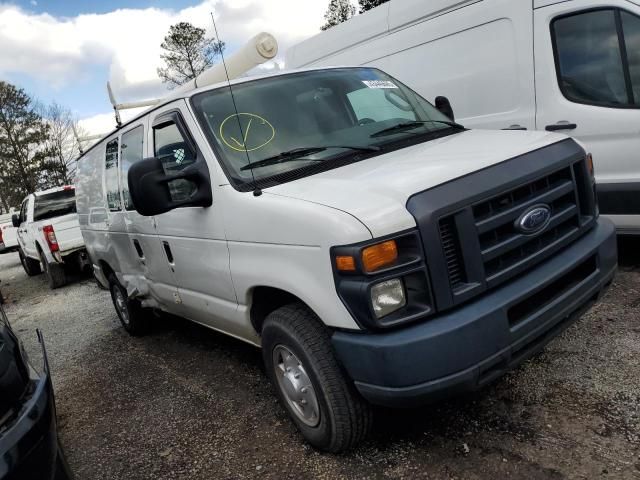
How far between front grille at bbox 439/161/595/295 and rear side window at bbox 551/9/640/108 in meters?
1.95

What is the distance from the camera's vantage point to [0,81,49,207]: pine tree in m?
36.5

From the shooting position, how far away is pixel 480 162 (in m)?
2.49

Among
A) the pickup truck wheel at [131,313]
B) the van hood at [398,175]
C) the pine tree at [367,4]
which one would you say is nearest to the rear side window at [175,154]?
the van hood at [398,175]

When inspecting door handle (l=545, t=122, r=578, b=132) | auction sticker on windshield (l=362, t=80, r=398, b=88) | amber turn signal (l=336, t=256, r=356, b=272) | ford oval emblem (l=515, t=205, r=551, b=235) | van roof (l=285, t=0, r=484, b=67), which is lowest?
ford oval emblem (l=515, t=205, r=551, b=235)

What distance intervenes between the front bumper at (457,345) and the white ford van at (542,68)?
2387mm

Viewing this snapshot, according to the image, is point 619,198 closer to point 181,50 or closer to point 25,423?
point 25,423

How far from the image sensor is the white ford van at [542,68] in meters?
4.23

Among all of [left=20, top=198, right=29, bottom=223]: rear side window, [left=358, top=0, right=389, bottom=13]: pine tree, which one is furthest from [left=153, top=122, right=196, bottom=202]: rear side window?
[left=358, top=0, right=389, bottom=13]: pine tree

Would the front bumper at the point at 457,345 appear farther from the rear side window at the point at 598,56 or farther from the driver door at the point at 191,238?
the rear side window at the point at 598,56

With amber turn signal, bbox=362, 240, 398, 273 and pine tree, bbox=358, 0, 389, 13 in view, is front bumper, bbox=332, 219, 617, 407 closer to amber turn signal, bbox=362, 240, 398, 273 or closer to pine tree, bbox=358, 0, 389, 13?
amber turn signal, bbox=362, 240, 398, 273

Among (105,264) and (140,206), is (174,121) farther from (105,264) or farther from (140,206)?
(105,264)

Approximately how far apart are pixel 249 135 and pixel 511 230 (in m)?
1.56

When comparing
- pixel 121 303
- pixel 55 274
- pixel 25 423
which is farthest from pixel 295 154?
pixel 55 274

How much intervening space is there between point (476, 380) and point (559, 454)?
62cm
